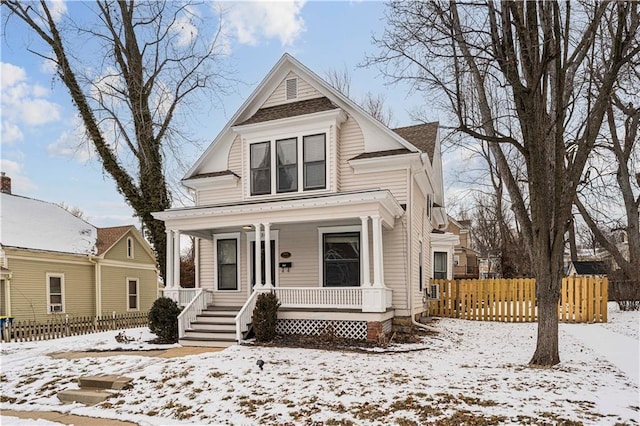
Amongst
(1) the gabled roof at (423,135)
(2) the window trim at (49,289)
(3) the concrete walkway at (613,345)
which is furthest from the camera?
(2) the window trim at (49,289)

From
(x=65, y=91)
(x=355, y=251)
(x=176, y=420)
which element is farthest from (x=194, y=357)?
(x=65, y=91)

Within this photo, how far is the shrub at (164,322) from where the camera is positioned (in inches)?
425

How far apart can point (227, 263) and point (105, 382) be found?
20.0 feet

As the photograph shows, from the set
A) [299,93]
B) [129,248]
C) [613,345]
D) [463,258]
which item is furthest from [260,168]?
[463,258]

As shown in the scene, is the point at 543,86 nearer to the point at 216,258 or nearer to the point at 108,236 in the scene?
the point at 216,258

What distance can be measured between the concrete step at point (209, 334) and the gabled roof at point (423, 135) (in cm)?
871

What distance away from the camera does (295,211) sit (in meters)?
10.5

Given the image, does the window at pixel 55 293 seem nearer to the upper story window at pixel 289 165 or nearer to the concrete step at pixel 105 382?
the upper story window at pixel 289 165

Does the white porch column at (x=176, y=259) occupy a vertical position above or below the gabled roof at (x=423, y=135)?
below

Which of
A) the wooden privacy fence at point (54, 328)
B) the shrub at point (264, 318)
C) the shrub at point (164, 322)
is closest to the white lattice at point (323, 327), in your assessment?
the shrub at point (264, 318)

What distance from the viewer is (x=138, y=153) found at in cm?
1588

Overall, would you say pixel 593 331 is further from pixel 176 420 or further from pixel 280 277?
pixel 176 420

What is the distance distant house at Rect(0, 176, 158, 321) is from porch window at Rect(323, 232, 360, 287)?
1257 cm

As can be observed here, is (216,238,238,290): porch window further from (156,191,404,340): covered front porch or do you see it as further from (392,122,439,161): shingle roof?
(392,122,439,161): shingle roof
